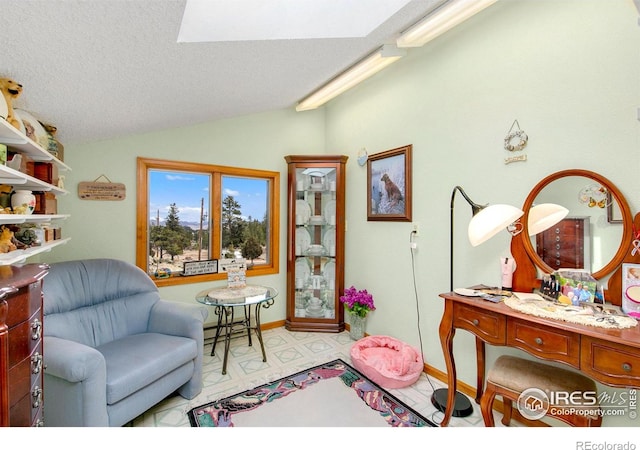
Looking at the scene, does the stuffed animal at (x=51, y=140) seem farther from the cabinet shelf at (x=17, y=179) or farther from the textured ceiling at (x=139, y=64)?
the cabinet shelf at (x=17, y=179)

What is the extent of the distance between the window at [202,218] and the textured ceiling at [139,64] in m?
0.53

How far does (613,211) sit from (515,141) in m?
0.64

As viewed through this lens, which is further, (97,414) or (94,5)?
(97,414)

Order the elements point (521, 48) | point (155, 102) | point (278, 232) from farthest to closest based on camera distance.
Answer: point (278, 232) → point (155, 102) → point (521, 48)

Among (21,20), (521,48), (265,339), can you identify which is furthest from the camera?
(265,339)

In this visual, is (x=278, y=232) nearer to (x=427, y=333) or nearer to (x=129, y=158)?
(x=129, y=158)

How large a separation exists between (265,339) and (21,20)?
2.82m

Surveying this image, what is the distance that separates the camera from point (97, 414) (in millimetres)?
1410

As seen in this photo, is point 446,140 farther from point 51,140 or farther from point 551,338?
point 51,140

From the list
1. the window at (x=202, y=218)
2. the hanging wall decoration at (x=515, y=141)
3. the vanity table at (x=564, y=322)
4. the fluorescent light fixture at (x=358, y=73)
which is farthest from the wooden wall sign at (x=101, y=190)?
the hanging wall decoration at (x=515, y=141)

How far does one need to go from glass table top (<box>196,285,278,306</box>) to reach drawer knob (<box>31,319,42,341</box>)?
1.18 metres

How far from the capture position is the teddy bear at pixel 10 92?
1172 millimetres

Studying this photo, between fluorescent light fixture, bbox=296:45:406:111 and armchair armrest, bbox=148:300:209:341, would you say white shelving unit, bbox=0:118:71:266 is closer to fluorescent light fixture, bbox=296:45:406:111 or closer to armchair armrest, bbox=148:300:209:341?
armchair armrest, bbox=148:300:209:341

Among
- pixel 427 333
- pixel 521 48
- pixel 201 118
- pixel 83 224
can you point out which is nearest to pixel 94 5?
pixel 201 118
